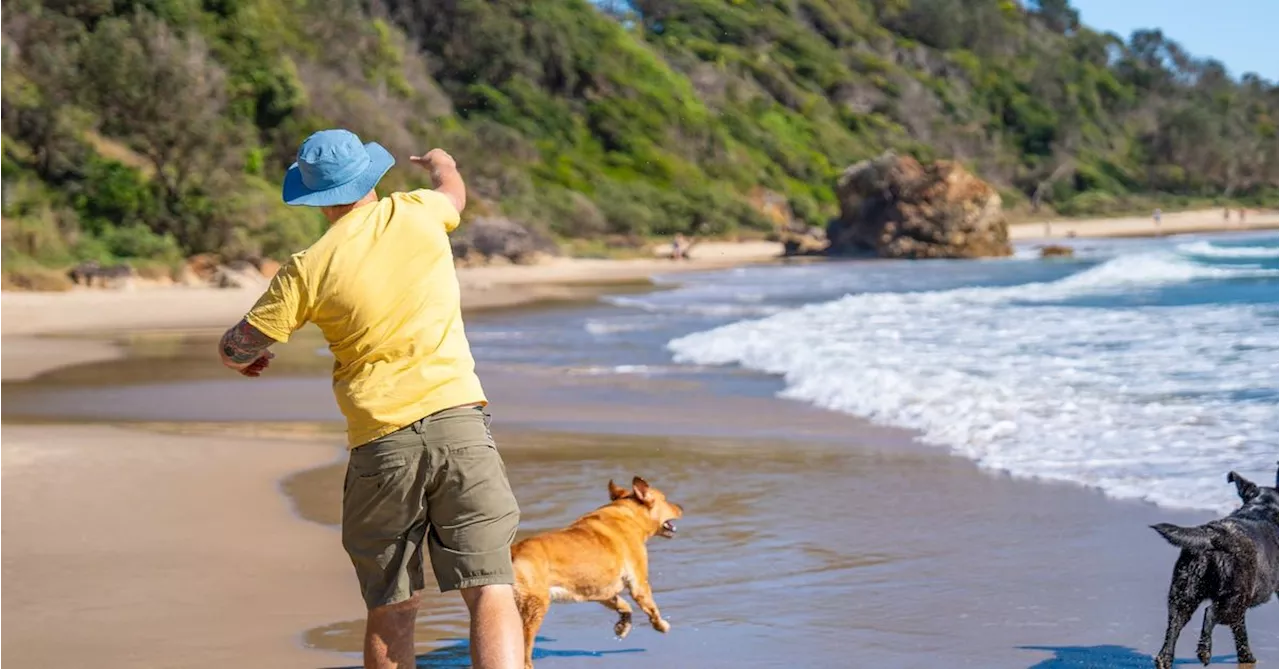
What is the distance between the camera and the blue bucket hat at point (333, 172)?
397 cm

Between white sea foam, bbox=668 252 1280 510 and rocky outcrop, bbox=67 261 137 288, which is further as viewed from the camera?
rocky outcrop, bbox=67 261 137 288

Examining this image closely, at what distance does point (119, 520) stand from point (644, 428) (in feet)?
13.7

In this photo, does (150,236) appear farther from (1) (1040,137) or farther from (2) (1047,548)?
(1) (1040,137)

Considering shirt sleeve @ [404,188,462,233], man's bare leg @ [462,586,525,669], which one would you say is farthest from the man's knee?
shirt sleeve @ [404,188,462,233]

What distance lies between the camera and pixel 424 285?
12.8 feet

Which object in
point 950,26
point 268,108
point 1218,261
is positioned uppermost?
point 950,26

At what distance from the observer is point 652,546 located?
6.80 metres

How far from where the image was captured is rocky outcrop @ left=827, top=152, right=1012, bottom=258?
146 ft

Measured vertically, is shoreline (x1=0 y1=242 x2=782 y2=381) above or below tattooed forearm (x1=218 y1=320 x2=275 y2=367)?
below

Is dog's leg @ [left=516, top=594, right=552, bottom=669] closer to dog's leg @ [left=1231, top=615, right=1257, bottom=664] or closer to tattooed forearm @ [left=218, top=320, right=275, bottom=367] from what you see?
tattooed forearm @ [left=218, top=320, right=275, bottom=367]

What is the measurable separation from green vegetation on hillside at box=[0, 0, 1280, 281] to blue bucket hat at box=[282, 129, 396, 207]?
68.1ft

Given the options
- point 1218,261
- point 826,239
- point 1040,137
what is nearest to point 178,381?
point 1218,261

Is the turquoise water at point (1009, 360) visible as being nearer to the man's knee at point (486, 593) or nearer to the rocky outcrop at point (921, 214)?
the man's knee at point (486, 593)

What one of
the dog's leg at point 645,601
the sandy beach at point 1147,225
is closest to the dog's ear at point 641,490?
the dog's leg at point 645,601
